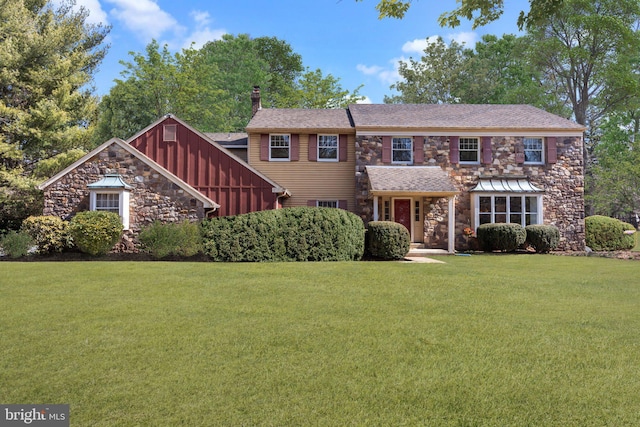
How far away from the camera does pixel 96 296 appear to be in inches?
285

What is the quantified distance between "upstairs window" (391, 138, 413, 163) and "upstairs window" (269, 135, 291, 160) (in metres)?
4.95

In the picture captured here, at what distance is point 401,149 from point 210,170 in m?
8.70

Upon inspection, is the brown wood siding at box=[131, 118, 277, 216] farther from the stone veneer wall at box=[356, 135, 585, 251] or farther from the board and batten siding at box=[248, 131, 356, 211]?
the stone veneer wall at box=[356, 135, 585, 251]

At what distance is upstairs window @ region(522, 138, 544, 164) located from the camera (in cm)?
1911

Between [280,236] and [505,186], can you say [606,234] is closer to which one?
[505,186]

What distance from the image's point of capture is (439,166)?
19.0 m

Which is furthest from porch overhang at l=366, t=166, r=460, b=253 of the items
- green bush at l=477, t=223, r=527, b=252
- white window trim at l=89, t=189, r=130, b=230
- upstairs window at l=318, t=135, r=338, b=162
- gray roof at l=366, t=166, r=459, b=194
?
white window trim at l=89, t=189, r=130, b=230

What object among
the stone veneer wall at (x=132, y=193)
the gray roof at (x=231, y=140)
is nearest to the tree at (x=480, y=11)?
the stone veneer wall at (x=132, y=193)

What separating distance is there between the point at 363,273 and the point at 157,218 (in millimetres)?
8349

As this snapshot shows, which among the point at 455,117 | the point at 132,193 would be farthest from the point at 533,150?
the point at 132,193

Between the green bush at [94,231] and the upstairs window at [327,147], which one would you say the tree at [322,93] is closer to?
the upstairs window at [327,147]

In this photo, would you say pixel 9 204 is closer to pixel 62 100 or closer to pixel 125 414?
pixel 62 100

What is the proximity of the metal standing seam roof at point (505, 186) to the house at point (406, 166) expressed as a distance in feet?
0.15

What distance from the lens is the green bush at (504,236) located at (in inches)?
662
